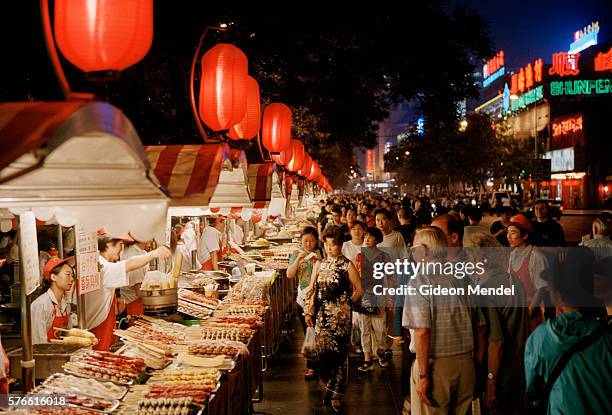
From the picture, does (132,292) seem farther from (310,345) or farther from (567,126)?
(567,126)

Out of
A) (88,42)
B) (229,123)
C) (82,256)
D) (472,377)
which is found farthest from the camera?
(229,123)

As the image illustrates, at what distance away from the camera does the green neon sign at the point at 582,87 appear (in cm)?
5525

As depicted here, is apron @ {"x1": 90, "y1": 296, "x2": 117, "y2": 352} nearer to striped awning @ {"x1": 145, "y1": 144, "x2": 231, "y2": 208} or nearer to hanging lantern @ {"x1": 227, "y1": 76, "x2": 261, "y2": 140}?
striped awning @ {"x1": 145, "y1": 144, "x2": 231, "y2": 208}

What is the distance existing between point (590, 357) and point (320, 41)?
9.28 m

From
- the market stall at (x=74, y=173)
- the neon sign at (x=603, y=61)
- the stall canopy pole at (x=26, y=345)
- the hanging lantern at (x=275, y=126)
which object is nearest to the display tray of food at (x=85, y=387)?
the stall canopy pole at (x=26, y=345)

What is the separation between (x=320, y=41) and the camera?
39.5ft

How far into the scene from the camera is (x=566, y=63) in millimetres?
57656

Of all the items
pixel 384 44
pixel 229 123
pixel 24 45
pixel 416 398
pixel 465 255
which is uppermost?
pixel 384 44

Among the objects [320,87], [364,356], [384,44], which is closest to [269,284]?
[364,356]

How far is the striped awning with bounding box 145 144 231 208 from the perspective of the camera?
507 cm

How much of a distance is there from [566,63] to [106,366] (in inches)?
2375

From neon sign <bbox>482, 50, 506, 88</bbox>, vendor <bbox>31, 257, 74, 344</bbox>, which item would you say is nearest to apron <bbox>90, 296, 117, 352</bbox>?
vendor <bbox>31, 257, 74, 344</bbox>

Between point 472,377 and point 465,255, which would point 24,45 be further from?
point 472,377

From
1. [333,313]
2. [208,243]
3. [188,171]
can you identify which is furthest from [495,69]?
[188,171]
